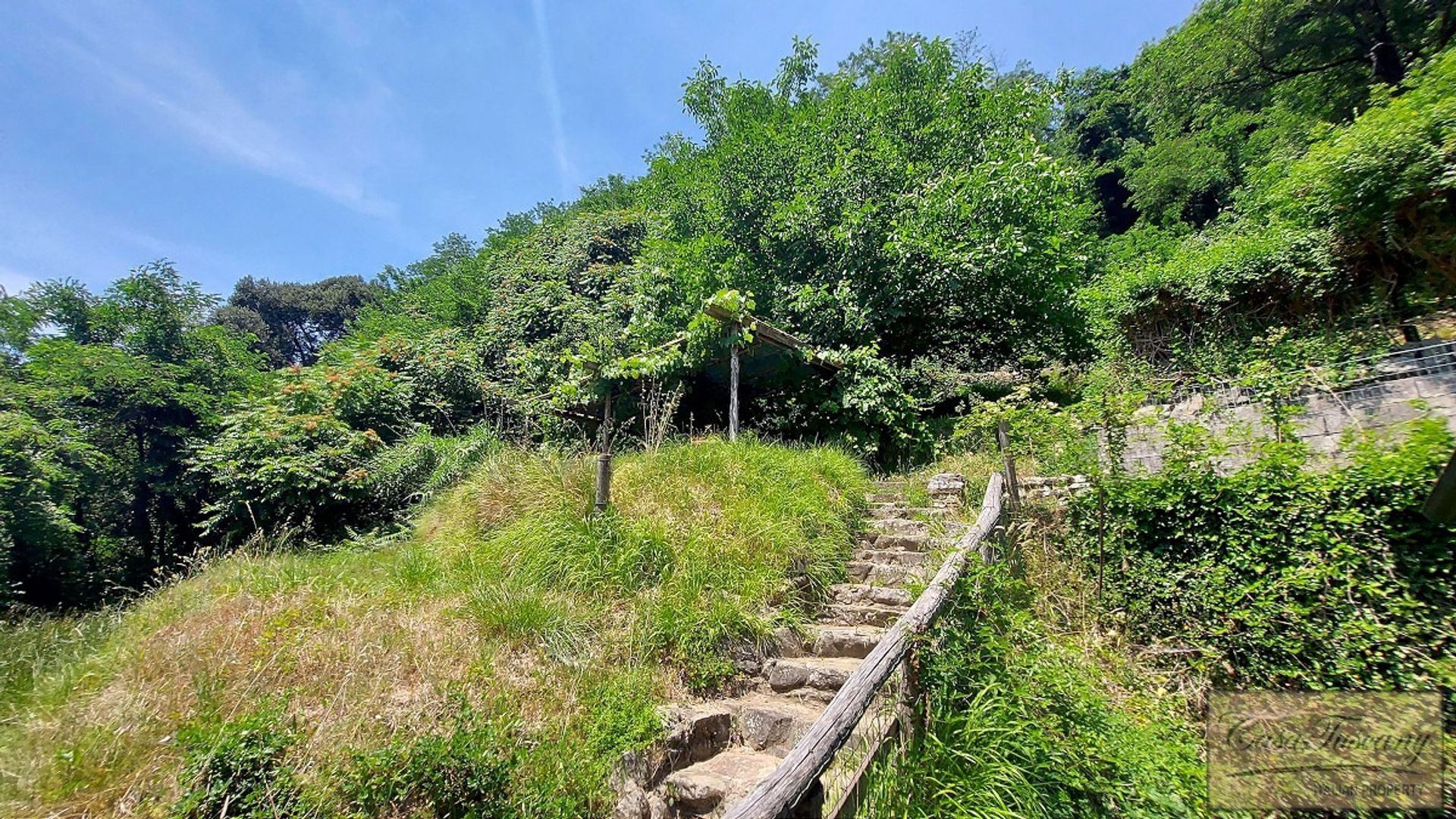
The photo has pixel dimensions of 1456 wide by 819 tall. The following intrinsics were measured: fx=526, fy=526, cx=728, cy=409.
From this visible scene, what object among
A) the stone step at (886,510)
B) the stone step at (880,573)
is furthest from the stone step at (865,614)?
the stone step at (886,510)

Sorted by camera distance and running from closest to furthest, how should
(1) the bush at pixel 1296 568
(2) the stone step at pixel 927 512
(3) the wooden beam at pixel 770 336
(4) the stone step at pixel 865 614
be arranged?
(1) the bush at pixel 1296 568 → (4) the stone step at pixel 865 614 → (2) the stone step at pixel 927 512 → (3) the wooden beam at pixel 770 336

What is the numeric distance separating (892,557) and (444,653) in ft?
12.6

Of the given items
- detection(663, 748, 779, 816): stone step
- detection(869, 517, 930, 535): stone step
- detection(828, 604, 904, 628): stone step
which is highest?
detection(869, 517, 930, 535): stone step

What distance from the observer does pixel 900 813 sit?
2271mm

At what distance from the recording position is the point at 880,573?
4.91 metres

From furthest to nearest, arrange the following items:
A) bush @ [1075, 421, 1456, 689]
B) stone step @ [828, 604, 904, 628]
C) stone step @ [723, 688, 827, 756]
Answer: stone step @ [828, 604, 904, 628]
bush @ [1075, 421, 1456, 689]
stone step @ [723, 688, 827, 756]

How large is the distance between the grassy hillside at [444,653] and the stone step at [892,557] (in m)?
0.24

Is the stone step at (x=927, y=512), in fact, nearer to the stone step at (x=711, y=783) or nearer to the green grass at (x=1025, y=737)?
the green grass at (x=1025, y=737)

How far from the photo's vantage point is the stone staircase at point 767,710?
9.42ft

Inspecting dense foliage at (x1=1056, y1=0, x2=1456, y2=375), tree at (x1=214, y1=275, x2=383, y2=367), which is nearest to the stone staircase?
dense foliage at (x1=1056, y1=0, x2=1456, y2=375)

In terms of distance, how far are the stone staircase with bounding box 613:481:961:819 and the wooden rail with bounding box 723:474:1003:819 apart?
0.89 meters

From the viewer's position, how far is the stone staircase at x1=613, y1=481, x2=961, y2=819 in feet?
9.42

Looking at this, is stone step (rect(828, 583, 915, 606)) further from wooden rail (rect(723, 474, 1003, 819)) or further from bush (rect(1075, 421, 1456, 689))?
bush (rect(1075, 421, 1456, 689))

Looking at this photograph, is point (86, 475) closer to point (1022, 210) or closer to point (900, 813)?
point (900, 813)
